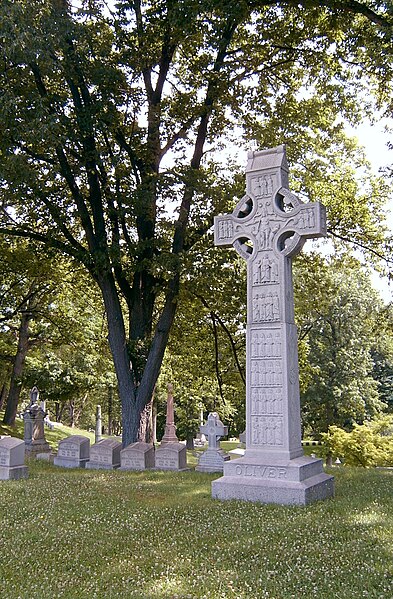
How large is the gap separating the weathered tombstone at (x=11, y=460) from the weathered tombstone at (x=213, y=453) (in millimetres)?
3714

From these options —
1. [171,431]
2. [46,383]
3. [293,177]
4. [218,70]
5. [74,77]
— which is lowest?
[171,431]

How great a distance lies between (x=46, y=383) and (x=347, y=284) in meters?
17.3

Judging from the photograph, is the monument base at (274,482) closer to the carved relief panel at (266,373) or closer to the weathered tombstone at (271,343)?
the weathered tombstone at (271,343)

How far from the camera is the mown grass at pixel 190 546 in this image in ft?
13.2

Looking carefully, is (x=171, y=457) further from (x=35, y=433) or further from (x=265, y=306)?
(x=35, y=433)

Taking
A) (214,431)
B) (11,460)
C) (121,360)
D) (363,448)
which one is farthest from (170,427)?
(11,460)

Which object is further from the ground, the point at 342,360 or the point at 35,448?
the point at 342,360

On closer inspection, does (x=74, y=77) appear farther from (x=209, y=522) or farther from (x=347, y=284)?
(x=347, y=284)

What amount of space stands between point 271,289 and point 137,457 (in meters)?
5.55

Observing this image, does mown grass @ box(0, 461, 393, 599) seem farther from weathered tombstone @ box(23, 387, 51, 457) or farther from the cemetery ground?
weathered tombstone @ box(23, 387, 51, 457)

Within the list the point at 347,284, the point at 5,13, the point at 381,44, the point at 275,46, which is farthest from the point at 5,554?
the point at 347,284

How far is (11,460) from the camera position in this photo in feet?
32.6

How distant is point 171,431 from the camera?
2406 centimetres

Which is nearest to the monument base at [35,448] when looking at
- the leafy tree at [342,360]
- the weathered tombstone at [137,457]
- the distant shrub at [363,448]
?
the weathered tombstone at [137,457]
